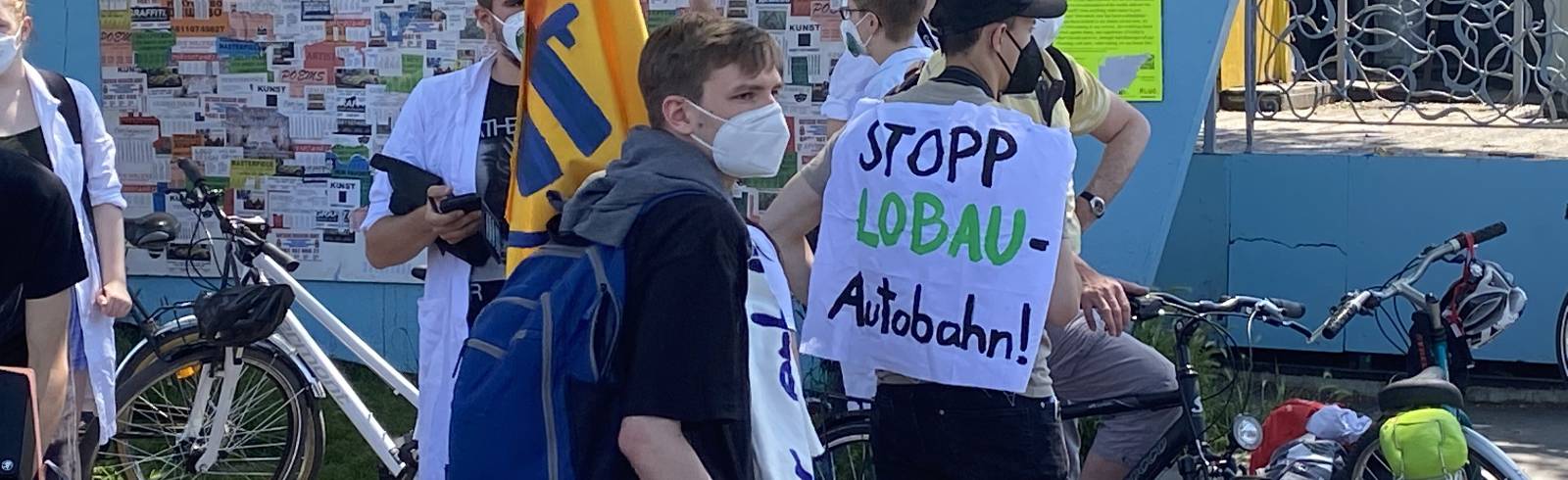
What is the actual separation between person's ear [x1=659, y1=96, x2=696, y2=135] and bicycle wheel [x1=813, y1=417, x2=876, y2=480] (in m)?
2.18

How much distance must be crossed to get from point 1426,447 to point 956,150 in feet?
5.43

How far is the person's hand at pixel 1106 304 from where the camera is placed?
377 centimetres

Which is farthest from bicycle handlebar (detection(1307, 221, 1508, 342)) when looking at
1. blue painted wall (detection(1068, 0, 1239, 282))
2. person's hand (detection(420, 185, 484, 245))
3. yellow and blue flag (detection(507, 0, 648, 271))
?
yellow and blue flag (detection(507, 0, 648, 271))

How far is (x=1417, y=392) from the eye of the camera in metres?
4.64

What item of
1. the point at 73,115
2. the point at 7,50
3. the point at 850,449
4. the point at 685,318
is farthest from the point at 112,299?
the point at 685,318

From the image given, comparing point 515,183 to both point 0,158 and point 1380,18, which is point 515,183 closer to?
point 0,158

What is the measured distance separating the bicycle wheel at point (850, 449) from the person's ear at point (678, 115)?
218cm

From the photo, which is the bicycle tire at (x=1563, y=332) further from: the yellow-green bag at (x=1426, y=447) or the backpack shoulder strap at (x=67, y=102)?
the backpack shoulder strap at (x=67, y=102)

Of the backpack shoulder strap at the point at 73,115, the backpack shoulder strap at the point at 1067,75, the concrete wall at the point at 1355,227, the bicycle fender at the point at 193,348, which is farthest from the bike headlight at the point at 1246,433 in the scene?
the concrete wall at the point at 1355,227

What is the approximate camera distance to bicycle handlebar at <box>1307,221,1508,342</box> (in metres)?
4.59

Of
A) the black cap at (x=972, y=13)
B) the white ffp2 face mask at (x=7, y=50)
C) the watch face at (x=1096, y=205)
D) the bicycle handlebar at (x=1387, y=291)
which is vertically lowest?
the bicycle handlebar at (x=1387, y=291)

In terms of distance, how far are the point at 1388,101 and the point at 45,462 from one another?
5790 millimetres

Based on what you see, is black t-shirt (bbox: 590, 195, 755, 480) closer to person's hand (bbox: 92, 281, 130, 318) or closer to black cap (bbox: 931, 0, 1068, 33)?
black cap (bbox: 931, 0, 1068, 33)

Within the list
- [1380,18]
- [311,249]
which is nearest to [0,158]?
[311,249]
